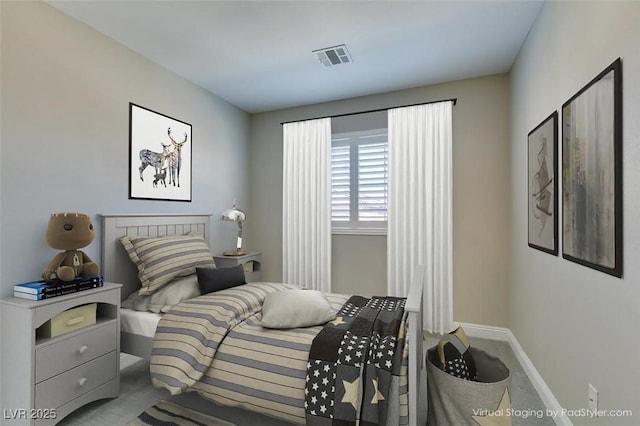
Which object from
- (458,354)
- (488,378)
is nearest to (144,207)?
(458,354)

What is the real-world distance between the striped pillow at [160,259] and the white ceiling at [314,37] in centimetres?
166

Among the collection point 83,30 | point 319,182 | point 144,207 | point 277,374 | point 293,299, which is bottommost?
point 277,374

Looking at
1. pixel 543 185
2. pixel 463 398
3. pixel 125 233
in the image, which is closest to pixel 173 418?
pixel 125 233

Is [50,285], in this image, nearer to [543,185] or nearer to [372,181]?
[372,181]

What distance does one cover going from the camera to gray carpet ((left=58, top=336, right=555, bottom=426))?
1846 mm

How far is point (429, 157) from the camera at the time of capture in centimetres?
320

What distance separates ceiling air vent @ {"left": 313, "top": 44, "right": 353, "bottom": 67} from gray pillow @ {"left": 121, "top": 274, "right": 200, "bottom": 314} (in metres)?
2.27

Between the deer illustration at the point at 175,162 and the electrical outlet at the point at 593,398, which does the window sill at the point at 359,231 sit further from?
the electrical outlet at the point at 593,398

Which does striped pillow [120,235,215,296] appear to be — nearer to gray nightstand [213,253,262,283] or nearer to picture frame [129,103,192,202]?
picture frame [129,103,192,202]

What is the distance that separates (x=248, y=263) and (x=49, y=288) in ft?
6.65

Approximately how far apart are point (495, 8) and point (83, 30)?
3.02 m

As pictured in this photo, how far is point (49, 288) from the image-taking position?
1.76 m

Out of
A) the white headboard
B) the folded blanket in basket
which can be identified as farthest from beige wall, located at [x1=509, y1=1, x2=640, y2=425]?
the white headboard

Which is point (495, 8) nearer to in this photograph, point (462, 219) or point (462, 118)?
point (462, 118)
